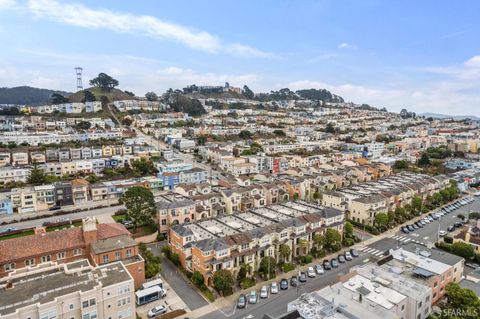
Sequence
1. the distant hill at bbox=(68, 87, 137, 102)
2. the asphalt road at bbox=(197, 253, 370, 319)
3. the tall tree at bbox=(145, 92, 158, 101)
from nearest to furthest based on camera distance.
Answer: the asphalt road at bbox=(197, 253, 370, 319) → the distant hill at bbox=(68, 87, 137, 102) → the tall tree at bbox=(145, 92, 158, 101)

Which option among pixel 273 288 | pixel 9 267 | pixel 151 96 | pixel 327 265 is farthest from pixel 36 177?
pixel 151 96

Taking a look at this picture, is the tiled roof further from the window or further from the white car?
the white car

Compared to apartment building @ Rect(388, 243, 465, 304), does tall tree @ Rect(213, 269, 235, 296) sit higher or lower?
A: lower

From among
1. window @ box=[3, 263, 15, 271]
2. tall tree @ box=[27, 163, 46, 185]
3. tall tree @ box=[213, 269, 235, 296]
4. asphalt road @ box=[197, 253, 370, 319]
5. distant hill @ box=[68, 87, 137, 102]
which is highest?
distant hill @ box=[68, 87, 137, 102]

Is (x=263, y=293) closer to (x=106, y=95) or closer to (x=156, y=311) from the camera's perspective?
(x=156, y=311)

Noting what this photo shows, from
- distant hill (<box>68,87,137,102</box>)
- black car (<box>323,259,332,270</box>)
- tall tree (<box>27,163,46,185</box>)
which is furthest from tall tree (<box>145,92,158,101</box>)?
black car (<box>323,259,332,270</box>)

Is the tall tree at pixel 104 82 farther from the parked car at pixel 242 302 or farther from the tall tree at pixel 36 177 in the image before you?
the parked car at pixel 242 302
